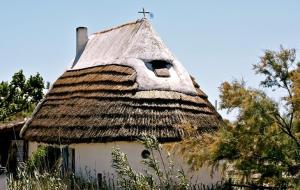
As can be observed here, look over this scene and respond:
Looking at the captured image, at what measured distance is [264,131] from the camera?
10.1 meters

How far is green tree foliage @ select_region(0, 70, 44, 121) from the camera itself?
28156mm

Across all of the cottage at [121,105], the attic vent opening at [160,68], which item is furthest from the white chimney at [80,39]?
the attic vent opening at [160,68]

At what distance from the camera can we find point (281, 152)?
32.9 feet

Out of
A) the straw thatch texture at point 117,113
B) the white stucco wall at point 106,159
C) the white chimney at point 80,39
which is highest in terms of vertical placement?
the white chimney at point 80,39

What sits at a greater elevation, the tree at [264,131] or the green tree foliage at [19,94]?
the green tree foliage at [19,94]

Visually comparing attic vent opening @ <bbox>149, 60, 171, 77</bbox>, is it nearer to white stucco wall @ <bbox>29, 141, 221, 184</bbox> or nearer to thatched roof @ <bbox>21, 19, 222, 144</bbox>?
thatched roof @ <bbox>21, 19, 222, 144</bbox>

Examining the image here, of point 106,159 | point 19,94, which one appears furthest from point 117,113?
point 19,94

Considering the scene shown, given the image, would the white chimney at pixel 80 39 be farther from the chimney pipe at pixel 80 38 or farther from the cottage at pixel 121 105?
the cottage at pixel 121 105

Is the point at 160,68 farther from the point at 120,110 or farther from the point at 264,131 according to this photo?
the point at 264,131

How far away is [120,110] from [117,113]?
16 cm

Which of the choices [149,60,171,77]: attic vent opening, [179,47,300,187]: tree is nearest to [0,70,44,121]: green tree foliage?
[149,60,171,77]: attic vent opening

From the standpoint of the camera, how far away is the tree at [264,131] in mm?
10008

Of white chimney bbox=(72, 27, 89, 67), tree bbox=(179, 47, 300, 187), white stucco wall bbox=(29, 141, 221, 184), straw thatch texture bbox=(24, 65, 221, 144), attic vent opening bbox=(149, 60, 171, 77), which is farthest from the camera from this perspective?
white chimney bbox=(72, 27, 89, 67)

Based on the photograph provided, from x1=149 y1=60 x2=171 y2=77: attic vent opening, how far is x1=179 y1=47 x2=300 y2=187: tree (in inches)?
278
